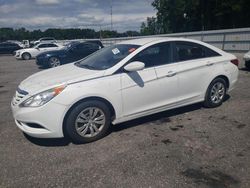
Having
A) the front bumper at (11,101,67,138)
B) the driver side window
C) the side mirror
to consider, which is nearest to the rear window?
the driver side window

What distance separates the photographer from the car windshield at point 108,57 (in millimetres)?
4779

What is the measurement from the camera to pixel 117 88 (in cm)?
443

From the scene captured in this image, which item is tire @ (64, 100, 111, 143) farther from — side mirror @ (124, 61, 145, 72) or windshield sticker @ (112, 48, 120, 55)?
windshield sticker @ (112, 48, 120, 55)

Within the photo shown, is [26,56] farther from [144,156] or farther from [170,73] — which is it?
[144,156]

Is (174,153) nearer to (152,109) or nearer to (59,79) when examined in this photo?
(152,109)

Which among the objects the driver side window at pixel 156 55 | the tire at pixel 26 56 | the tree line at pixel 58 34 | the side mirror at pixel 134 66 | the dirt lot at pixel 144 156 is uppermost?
the tree line at pixel 58 34

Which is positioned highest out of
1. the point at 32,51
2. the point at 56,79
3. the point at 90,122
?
the point at 32,51

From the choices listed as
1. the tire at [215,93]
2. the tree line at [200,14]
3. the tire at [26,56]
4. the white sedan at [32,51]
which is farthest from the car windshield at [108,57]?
the tree line at [200,14]

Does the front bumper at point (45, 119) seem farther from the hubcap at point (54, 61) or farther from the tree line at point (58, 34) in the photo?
the tree line at point (58, 34)

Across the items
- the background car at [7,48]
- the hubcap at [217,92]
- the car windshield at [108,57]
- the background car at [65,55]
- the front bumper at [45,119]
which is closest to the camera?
the front bumper at [45,119]

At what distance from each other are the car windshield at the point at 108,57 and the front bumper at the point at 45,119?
1.16m

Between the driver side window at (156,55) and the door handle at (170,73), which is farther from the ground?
the driver side window at (156,55)

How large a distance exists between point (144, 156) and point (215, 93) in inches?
111

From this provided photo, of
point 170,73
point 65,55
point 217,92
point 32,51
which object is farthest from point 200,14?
point 170,73
